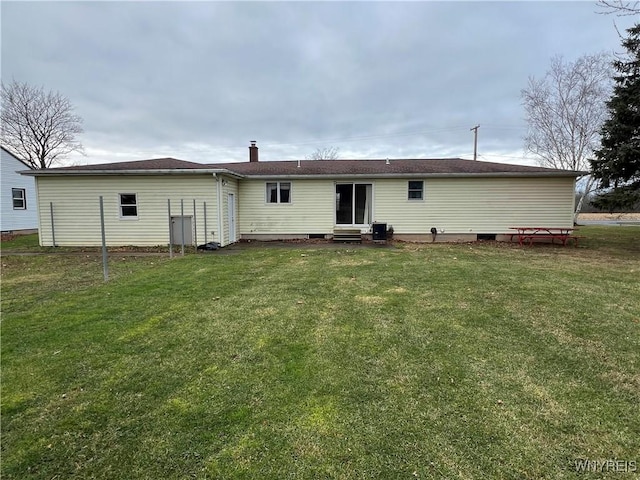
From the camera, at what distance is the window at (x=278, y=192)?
14.0m

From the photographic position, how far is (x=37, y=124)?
27031 millimetres

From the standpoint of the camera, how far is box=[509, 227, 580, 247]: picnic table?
41.8 ft

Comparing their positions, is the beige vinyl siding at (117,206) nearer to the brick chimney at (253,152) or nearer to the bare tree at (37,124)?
the brick chimney at (253,152)

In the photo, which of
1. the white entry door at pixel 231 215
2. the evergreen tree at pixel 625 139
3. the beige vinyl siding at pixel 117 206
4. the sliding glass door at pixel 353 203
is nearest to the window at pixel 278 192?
the white entry door at pixel 231 215

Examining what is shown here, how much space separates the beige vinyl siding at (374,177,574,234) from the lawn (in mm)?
7710

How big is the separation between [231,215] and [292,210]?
8.17ft

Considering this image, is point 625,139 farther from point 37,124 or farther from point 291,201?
point 37,124

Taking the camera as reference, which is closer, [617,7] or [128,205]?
[617,7]

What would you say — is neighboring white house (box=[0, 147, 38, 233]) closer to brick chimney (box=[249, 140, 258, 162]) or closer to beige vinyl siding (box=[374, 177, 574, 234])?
brick chimney (box=[249, 140, 258, 162])

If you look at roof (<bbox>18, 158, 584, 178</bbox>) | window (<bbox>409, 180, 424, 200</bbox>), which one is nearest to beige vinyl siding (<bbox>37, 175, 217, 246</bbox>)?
roof (<bbox>18, 158, 584, 178</bbox>)

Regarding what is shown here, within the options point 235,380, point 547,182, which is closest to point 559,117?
point 547,182

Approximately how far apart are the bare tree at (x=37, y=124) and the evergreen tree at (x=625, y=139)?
35.4m

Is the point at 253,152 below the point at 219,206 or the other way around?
the other way around

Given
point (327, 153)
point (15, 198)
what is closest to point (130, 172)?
point (15, 198)
